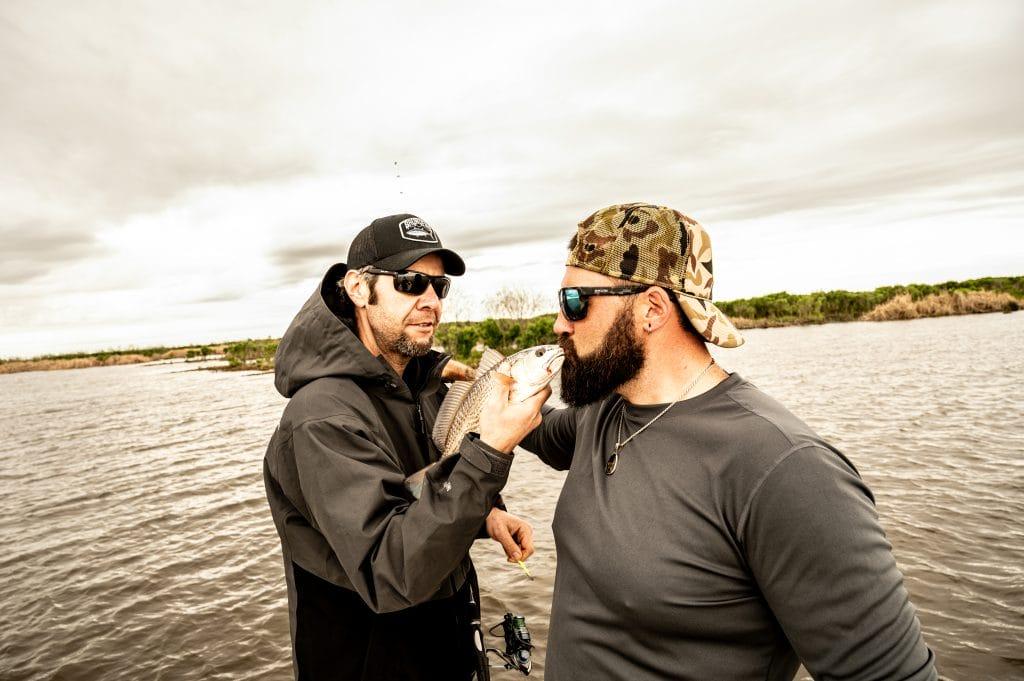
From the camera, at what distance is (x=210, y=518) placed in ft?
35.3

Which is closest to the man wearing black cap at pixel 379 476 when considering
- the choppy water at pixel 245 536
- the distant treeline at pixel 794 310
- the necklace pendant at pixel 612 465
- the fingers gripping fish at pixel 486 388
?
the fingers gripping fish at pixel 486 388

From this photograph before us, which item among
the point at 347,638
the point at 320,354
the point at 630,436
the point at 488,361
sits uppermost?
the point at 320,354

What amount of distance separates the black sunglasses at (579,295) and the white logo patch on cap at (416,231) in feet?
3.32

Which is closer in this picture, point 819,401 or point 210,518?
point 210,518

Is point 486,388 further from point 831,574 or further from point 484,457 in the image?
point 831,574

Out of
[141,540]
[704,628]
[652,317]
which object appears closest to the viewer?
[704,628]

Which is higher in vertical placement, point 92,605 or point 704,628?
point 704,628

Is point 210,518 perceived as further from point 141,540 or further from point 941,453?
point 941,453

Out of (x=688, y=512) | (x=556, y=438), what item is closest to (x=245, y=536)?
(x=556, y=438)

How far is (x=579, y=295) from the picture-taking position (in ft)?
8.50

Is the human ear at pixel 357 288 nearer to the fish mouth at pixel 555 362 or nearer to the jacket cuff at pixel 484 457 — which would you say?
the fish mouth at pixel 555 362

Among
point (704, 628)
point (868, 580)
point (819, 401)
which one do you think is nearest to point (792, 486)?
point (868, 580)

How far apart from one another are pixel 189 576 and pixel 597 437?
8416mm

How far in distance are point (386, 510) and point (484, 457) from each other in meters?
0.46
